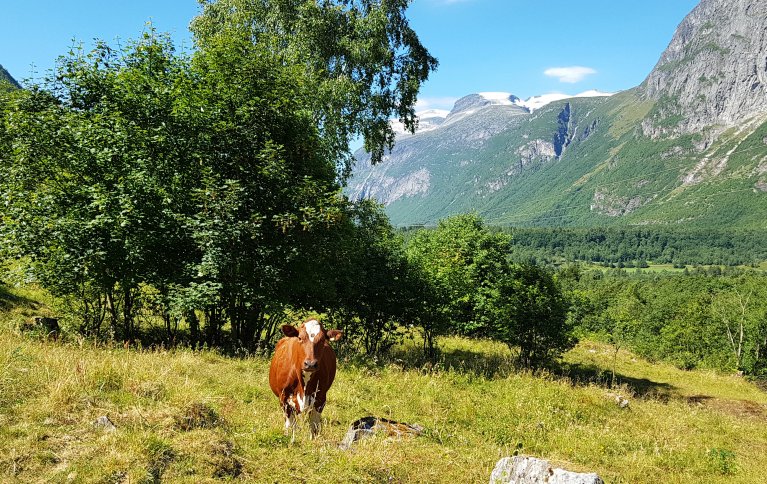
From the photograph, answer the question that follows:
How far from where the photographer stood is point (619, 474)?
29.3ft

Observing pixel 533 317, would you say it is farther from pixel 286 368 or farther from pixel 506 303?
pixel 286 368

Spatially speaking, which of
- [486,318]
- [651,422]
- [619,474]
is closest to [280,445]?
[619,474]

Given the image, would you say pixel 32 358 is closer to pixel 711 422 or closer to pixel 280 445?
pixel 280 445

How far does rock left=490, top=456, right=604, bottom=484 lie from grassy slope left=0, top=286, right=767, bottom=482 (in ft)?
1.60

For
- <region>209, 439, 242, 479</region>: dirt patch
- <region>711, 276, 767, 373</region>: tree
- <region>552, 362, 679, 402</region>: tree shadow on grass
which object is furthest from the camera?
<region>711, 276, 767, 373</region>: tree

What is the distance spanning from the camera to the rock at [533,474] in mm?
6039

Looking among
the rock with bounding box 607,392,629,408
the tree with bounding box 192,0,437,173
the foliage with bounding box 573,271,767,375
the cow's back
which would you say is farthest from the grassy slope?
the foliage with bounding box 573,271,767,375

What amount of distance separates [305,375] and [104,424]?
10.7ft

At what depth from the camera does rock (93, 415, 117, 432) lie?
600 cm

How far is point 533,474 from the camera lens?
21.0 ft

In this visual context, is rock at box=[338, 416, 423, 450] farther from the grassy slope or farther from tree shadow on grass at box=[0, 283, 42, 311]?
tree shadow on grass at box=[0, 283, 42, 311]

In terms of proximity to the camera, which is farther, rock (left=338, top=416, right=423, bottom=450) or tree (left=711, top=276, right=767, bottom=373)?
tree (left=711, top=276, right=767, bottom=373)

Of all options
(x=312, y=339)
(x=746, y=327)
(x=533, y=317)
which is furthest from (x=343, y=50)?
(x=746, y=327)

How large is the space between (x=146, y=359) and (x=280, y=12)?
63.7 feet
